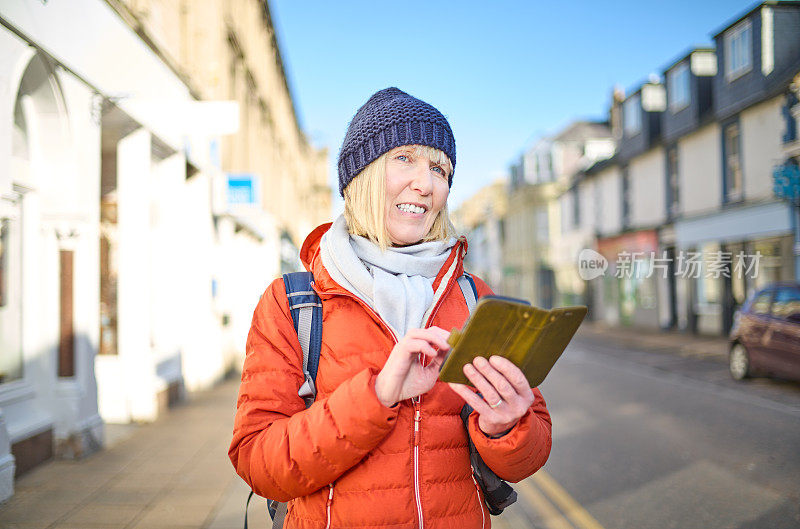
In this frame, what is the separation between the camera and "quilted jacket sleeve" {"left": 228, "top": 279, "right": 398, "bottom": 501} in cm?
151

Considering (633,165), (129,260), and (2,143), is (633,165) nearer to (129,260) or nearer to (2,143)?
(129,260)

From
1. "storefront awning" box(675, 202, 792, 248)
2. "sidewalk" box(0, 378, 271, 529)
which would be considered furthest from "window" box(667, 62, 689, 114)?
"sidewalk" box(0, 378, 271, 529)

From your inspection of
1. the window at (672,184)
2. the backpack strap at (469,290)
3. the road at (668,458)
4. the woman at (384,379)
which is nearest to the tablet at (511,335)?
the woman at (384,379)

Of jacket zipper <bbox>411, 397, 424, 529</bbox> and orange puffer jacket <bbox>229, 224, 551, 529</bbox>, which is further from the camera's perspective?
jacket zipper <bbox>411, 397, 424, 529</bbox>

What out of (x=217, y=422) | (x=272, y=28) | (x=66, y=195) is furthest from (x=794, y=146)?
(x=272, y=28)

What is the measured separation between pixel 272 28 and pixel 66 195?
20156mm

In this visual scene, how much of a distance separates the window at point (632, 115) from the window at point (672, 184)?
2.92 meters

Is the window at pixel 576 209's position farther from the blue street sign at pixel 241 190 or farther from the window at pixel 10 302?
the window at pixel 10 302

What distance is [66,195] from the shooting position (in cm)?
614

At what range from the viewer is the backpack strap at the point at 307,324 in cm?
173

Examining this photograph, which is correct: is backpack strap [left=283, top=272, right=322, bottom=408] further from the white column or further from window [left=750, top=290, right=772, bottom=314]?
window [left=750, top=290, right=772, bottom=314]

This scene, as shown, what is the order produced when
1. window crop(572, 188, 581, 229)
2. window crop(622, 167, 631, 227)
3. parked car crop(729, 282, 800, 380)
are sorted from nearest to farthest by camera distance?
parked car crop(729, 282, 800, 380) → window crop(622, 167, 631, 227) → window crop(572, 188, 581, 229)

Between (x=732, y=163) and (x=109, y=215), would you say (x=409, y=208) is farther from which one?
(x=732, y=163)

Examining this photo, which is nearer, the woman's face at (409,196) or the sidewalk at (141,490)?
the woman's face at (409,196)
